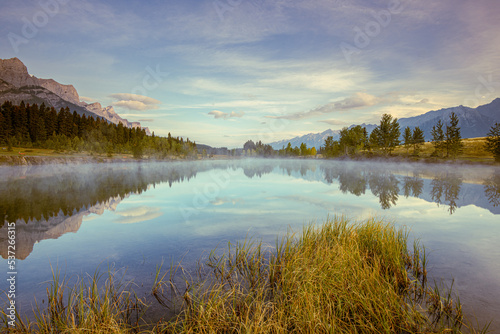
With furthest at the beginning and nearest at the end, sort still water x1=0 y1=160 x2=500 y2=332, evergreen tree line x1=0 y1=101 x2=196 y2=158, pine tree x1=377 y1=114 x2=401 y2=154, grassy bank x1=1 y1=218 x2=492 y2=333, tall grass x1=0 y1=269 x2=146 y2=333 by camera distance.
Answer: pine tree x1=377 y1=114 x2=401 y2=154
evergreen tree line x1=0 y1=101 x2=196 y2=158
still water x1=0 y1=160 x2=500 y2=332
grassy bank x1=1 y1=218 x2=492 y2=333
tall grass x1=0 y1=269 x2=146 y2=333

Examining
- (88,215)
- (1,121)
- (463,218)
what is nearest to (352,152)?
(463,218)

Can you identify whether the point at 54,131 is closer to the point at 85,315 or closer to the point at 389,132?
the point at 85,315

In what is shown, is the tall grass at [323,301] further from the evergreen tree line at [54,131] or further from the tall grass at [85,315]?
the evergreen tree line at [54,131]

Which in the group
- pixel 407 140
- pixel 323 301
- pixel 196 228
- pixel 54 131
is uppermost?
pixel 54 131

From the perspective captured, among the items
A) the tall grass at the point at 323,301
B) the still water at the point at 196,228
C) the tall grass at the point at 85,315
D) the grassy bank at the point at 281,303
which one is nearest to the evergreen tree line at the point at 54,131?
the still water at the point at 196,228

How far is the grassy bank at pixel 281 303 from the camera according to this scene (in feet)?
17.3

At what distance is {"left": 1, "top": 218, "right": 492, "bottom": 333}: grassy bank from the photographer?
5.26 metres

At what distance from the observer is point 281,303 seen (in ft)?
20.3


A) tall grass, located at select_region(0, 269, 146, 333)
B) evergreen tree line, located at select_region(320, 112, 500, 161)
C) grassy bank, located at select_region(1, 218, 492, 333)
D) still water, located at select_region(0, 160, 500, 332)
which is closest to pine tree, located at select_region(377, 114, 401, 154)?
evergreen tree line, located at select_region(320, 112, 500, 161)

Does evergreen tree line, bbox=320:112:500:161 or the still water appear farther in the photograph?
evergreen tree line, bbox=320:112:500:161

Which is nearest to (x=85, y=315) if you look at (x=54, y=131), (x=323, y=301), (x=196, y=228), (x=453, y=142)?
(x=323, y=301)

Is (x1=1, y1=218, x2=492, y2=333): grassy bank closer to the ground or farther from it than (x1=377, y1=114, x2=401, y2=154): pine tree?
closer to the ground

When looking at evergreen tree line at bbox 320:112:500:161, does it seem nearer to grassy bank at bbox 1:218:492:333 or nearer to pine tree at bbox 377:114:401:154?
pine tree at bbox 377:114:401:154

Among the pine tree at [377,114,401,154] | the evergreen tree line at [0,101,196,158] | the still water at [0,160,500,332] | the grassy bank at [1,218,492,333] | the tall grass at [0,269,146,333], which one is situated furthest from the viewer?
the pine tree at [377,114,401,154]
